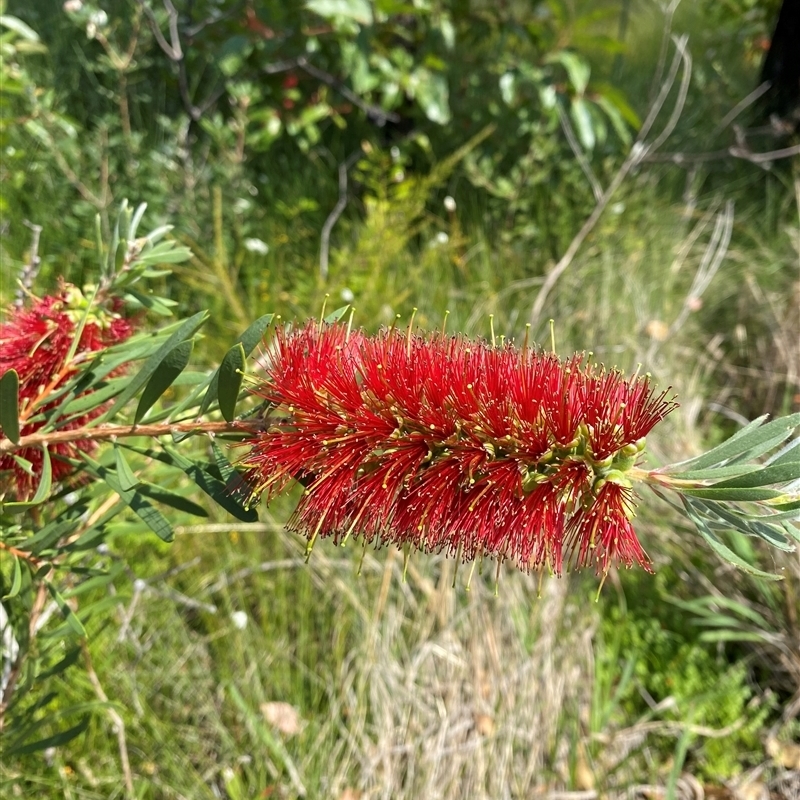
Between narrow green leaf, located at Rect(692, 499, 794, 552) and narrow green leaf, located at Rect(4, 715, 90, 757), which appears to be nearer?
narrow green leaf, located at Rect(692, 499, 794, 552)

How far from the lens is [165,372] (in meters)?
0.51

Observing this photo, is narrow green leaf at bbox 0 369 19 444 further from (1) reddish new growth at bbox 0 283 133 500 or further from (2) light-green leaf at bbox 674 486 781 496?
(2) light-green leaf at bbox 674 486 781 496

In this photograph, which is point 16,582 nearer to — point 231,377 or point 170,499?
point 170,499

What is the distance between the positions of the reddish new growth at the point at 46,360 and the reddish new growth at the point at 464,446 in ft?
0.70

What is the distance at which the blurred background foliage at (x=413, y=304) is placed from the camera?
132 cm

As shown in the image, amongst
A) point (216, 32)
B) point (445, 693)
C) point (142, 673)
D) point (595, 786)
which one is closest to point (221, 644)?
point (142, 673)

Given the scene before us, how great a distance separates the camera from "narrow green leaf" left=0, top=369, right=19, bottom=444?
0.47 metres

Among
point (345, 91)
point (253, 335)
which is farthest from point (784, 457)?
point (345, 91)

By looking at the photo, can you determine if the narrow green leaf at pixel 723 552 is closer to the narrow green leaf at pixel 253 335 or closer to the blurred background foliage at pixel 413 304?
the narrow green leaf at pixel 253 335

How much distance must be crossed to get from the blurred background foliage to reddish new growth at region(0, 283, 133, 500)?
0.54 ft

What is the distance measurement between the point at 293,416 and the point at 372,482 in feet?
0.24

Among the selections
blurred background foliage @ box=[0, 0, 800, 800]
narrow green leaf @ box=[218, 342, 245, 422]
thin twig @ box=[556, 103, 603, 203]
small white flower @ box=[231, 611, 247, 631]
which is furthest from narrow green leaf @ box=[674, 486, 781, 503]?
thin twig @ box=[556, 103, 603, 203]

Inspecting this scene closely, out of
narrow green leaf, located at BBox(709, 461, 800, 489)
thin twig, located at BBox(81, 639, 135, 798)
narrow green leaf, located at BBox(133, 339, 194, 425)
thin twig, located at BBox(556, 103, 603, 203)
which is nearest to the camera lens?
narrow green leaf, located at BBox(709, 461, 800, 489)

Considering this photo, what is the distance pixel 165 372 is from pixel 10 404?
0.11 meters
